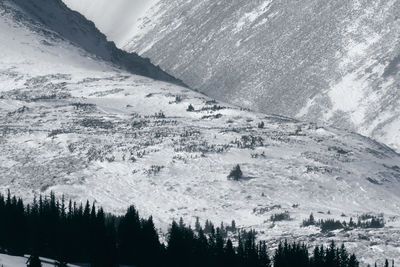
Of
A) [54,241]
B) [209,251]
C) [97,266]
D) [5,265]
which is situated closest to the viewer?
[5,265]

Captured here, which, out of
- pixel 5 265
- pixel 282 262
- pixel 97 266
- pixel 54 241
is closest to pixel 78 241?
pixel 54 241

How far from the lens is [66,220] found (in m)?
186

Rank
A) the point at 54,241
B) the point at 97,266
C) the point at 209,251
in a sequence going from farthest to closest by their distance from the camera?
1. the point at 209,251
2. the point at 54,241
3. the point at 97,266

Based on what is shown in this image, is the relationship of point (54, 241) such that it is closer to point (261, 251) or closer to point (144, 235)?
point (144, 235)

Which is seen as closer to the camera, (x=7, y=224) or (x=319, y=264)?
(x=7, y=224)

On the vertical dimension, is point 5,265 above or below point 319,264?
below

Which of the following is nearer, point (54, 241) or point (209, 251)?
point (54, 241)

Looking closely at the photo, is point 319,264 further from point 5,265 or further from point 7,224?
point 5,265

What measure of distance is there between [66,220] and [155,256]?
1253 centimetres

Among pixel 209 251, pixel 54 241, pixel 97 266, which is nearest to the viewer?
pixel 97 266

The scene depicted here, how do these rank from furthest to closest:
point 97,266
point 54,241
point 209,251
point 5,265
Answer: point 209,251
point 54,241
point 97,266
point 5,265

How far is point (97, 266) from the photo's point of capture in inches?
6457

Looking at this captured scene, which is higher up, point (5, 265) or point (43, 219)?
point (43, 219)

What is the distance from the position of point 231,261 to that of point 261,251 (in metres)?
8.40
